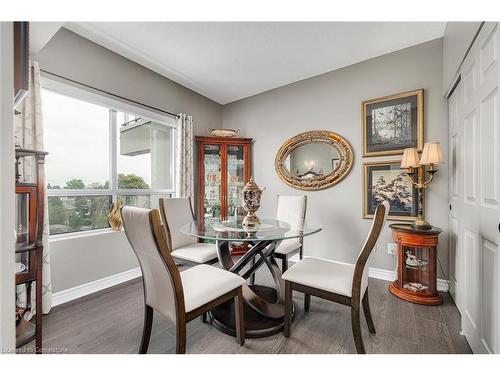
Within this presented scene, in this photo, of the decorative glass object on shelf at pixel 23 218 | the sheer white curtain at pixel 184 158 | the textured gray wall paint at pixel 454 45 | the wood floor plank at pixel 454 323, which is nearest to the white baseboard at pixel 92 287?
the decorative glass object on shelf at pixel 23 218

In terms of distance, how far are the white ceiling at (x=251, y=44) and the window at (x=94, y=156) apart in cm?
64

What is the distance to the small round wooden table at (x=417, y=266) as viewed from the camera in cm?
206

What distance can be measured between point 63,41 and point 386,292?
4.12m

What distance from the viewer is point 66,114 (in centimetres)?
227

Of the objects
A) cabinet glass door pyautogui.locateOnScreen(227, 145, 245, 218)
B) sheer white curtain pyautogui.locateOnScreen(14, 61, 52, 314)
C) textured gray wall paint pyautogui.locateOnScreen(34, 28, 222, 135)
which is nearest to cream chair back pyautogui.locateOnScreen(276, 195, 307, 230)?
cabinet glass door pyautogui.locateOnScreen(227, 145, 245, 218)

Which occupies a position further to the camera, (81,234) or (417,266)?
(81,234)

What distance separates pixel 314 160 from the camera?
10.3 feet

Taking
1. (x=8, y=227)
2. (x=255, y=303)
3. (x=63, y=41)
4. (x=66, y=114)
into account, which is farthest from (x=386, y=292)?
(x=63, y=41)

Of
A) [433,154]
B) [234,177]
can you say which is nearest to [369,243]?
[433,154]

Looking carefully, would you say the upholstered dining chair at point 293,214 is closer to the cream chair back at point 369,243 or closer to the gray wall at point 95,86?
A: the cream chair back at point 369,243

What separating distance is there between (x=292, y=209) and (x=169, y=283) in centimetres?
183

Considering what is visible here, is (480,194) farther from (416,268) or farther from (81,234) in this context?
(81,234)
